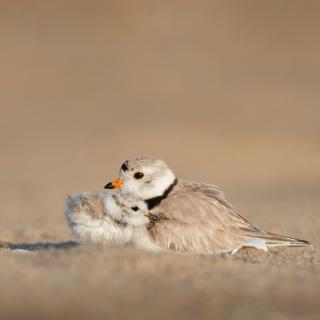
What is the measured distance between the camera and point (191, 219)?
6.50 metres

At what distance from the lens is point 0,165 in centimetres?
1817

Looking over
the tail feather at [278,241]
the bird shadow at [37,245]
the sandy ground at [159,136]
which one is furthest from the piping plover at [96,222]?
the tail feather at [278,241]

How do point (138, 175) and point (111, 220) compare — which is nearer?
point (111, 220)

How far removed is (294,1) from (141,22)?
18.6ft

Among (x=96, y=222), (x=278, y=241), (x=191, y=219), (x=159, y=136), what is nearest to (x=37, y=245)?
(x=96, y=222)

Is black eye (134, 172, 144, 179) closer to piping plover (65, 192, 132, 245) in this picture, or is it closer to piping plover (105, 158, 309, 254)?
piping plover (105, 158, 309, 254)

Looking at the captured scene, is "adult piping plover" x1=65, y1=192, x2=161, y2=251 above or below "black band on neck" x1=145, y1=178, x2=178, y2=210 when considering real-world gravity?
below

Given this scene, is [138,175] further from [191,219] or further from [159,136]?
[159,136]

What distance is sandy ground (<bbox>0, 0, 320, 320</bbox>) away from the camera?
452 centimetres

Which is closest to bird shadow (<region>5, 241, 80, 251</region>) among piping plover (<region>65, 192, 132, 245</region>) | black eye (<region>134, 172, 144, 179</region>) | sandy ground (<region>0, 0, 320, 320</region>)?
sandy ground (<region>0, 0, 320, 320</region>)

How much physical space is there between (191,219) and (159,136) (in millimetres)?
13730

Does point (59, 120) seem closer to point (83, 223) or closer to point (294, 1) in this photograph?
point (294, 1)

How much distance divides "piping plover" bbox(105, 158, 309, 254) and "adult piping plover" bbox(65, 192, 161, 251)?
92 millimetres

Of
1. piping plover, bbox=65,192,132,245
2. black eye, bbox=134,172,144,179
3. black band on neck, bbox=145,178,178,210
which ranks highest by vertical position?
black eye, bbox=134,172,144,179
